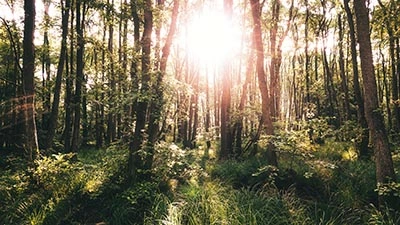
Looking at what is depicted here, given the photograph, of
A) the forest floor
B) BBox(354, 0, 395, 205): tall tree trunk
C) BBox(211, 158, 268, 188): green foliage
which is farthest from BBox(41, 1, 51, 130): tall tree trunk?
BBox(354, 0, 395, 205): tall tree trunk

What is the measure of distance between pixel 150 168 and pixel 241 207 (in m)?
3.61

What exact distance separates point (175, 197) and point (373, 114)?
15.6 feet

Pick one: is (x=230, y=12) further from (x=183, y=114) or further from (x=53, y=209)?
(x=53, y=209)

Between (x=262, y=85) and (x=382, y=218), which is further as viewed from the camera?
(x=262, y=85)

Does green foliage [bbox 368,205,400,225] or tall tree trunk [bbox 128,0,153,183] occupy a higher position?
tall tree trunk [bbox 128,0,153,183]

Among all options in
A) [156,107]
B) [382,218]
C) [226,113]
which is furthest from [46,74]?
[382,218]

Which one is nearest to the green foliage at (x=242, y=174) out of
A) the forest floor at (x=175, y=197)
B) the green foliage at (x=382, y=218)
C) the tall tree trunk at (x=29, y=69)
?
the forest floor at (x=175, y=197)

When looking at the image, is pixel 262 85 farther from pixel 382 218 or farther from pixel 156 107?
pixel 382 218

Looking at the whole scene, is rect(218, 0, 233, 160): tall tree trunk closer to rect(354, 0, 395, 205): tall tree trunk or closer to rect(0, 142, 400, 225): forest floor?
rect(0, 142, 400, 225): forest floor

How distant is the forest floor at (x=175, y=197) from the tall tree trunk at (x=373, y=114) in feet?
1.66

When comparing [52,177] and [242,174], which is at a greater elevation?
[52,177]

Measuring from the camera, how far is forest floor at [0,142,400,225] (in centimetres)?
569

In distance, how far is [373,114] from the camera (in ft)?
21.9

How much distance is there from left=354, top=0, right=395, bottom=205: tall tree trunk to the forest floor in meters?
0.51
